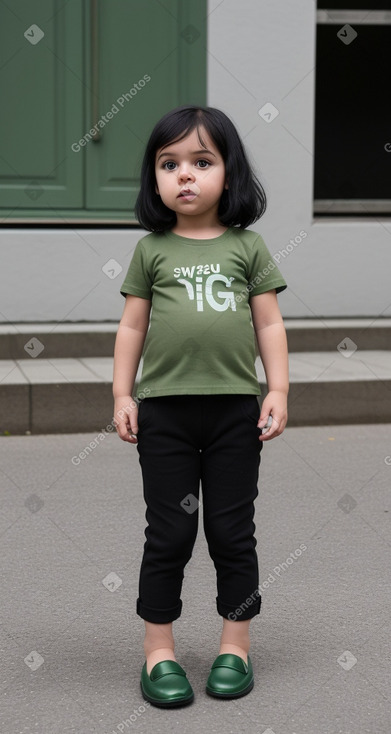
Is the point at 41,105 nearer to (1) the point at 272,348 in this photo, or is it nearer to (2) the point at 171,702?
(1) the point at 272,348

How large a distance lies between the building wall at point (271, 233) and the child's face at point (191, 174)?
16.7 feet

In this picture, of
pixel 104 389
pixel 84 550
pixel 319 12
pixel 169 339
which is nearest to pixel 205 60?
pixel 319 12

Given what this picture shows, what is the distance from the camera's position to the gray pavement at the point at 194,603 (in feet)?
9.39

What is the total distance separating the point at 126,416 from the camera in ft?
9.50

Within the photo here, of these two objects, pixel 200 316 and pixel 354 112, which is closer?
pixel 200 316

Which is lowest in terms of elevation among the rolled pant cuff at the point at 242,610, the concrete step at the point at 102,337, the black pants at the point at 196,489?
the concrete step at the point at 102,337

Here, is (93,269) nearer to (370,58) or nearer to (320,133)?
(320,133)

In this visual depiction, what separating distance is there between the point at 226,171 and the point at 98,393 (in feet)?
11.9

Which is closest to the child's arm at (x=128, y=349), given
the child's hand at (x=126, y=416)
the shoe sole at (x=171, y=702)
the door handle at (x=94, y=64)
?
the child's hand at (x=126, y=416)

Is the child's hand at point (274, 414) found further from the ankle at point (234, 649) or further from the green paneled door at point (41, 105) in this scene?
the green paneled door at point (41, 105)

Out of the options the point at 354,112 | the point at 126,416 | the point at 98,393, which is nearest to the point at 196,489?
the point at 126,416

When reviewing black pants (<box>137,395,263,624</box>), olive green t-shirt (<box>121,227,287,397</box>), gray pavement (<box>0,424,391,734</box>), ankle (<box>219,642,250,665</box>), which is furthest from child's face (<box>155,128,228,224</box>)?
gray pavement (<box>0,424,391,734</box>)

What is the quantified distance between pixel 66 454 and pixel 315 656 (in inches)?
112

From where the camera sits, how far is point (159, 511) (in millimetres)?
2881
